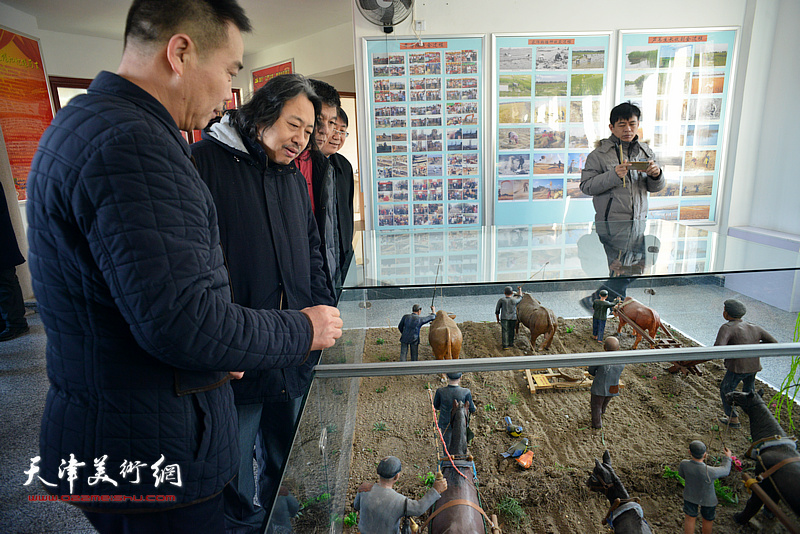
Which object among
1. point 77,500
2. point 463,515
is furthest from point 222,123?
point 463,515

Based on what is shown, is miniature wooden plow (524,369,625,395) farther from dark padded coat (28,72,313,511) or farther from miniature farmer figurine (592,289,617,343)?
dark padded coat (28,72,313,511)

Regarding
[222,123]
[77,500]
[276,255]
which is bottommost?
[77,500]

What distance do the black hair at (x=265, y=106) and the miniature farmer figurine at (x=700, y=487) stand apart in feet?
5.46

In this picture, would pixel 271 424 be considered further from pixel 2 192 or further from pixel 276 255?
pixel 2 192

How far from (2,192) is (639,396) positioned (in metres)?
5.68

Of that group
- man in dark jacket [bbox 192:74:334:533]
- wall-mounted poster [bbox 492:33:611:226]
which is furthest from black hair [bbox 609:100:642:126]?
man in dark jacket [bbox 192:74:334:533]

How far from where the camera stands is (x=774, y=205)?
Answer: 469cm

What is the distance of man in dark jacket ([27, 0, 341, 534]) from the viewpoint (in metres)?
0.74

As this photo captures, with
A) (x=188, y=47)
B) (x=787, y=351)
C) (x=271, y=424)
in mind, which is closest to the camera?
(x=188, y=47)

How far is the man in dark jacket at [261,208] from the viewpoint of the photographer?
4.67ft

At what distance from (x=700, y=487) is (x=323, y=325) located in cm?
121

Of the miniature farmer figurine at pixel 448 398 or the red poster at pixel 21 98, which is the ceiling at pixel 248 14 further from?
the miniature farmer figurine at pixel 448 398

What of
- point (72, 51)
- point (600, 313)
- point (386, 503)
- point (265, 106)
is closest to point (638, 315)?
point (600, 313)

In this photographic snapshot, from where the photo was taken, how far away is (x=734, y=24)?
4594 mm
